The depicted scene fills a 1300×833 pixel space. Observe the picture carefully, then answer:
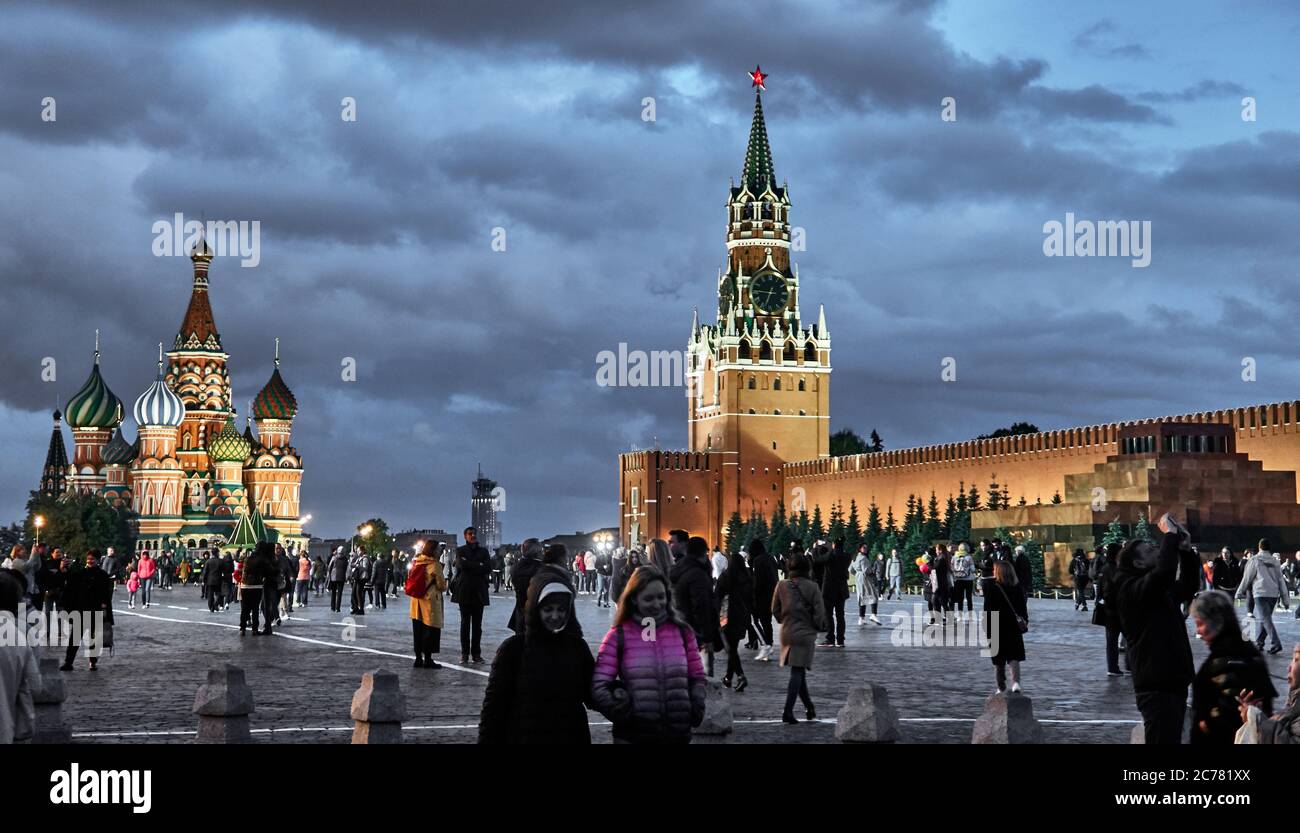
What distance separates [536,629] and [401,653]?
33.9 feet

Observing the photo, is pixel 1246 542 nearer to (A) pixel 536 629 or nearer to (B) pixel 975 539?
(B) pixel 975 539

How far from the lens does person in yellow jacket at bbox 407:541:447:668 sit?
12.5 meters

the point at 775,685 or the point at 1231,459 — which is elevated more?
the point at 1231,459

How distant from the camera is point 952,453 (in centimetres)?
6531

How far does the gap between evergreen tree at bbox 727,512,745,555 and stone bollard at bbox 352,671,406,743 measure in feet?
227

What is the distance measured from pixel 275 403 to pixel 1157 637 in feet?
312

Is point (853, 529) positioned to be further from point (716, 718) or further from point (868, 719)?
point (868, 719)

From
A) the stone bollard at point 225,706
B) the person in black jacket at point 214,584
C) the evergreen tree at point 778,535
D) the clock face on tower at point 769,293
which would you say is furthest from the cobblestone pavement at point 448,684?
the clock face on tower at point 769,293

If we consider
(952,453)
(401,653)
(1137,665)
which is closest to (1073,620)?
(401,653)

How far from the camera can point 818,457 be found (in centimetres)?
8850

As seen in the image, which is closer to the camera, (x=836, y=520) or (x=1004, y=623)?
(x=1004, y=623)

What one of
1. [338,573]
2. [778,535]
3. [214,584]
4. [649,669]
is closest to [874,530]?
[778,535]

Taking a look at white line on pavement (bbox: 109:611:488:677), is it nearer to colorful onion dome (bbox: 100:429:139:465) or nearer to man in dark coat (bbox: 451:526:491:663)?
man in dark coat (bbox: 451:526:491:663)

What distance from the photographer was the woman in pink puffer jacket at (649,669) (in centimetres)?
486
